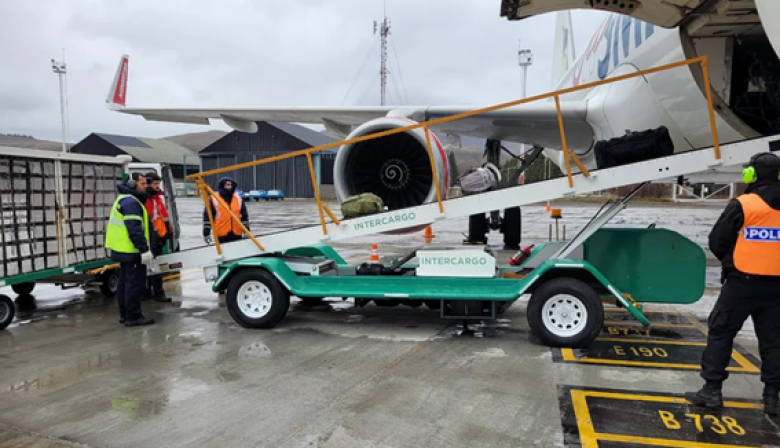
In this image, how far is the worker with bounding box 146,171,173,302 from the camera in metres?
Answer: 7.34

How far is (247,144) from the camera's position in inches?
2023

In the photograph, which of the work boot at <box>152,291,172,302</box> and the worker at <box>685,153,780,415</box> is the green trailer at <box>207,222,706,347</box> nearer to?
the worker at <box>685,153,780,415</box>

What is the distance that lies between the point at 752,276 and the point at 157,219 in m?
6.84

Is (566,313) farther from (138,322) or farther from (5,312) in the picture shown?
(5,312)

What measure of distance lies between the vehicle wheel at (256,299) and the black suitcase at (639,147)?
3.83 m

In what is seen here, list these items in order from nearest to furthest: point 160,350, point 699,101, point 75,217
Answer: point 160,350, point 699,101, point 75,217

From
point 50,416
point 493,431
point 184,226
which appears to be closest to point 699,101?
point 493,431

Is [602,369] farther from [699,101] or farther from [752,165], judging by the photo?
[699,101]

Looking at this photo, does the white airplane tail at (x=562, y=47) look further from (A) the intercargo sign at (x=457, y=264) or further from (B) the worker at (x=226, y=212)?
(A) the intercargo sign at (x=457, y=264)

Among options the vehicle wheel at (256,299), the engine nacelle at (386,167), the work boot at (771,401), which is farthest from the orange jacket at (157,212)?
the work boot at (771,401)

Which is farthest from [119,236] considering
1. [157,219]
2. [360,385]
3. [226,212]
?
[360,385]

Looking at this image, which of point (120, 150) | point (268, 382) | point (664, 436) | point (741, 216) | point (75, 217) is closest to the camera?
point (664, 436)

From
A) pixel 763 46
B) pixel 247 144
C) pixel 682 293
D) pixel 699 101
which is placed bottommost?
pixel 682 293

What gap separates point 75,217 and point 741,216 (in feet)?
25.2
